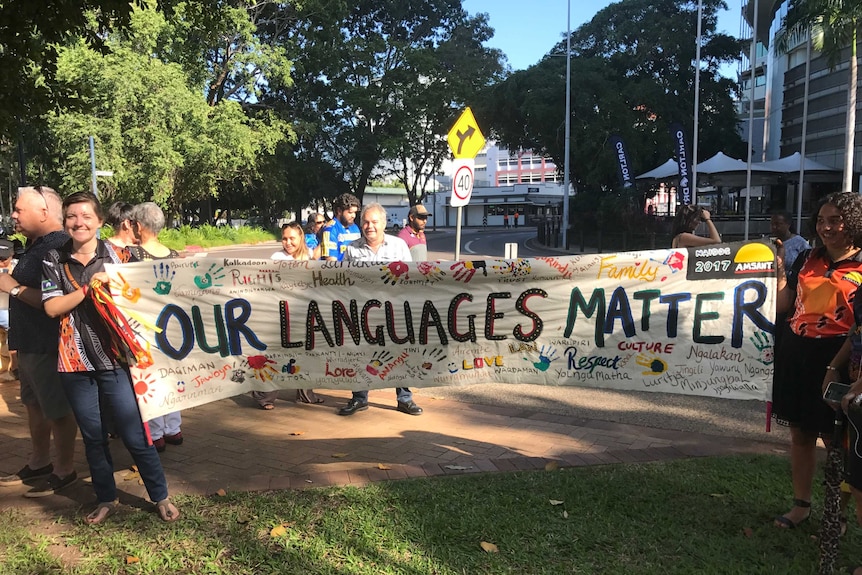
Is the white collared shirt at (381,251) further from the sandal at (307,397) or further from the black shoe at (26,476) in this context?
the black shoe at (26,476)

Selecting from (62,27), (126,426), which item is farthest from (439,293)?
(62,27)

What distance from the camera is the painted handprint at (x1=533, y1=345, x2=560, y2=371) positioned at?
162 inches

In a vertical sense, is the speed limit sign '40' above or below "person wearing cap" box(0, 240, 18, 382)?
above

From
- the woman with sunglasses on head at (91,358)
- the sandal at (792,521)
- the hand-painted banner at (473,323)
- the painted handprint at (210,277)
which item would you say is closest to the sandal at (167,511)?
the woman with sunglasses on head at (91,358)

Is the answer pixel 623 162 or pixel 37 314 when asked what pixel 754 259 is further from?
pixel 623 162

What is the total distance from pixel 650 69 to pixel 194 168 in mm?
24608

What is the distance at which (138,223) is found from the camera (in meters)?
4.59

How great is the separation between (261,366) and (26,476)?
5.62 feet

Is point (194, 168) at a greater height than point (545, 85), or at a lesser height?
lesser

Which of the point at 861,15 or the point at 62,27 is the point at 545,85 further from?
the point at 62,27

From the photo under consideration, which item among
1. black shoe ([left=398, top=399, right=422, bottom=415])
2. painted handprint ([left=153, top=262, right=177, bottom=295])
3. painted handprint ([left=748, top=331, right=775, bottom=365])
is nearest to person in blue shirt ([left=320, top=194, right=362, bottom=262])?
black shoe ([left=398, top=399, right=422, bottom=415])

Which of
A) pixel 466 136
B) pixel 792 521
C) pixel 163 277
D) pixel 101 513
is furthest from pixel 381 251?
pixel 792 521

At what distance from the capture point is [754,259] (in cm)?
378

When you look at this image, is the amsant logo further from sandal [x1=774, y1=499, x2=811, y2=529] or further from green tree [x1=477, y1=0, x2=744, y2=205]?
green tree [x1=477, y1=0, x2=744, y2=205]
